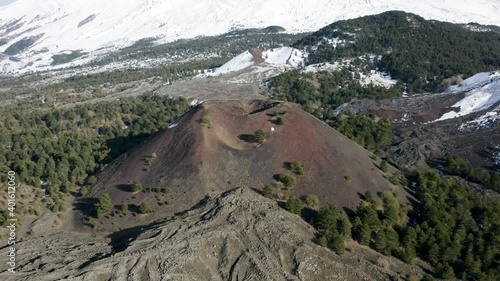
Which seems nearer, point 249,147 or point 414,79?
point 249,147

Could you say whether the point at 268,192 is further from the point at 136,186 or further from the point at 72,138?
the point at 72,138

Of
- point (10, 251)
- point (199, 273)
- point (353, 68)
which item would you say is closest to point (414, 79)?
point (353, 68)

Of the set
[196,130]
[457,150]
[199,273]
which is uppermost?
[196,130]

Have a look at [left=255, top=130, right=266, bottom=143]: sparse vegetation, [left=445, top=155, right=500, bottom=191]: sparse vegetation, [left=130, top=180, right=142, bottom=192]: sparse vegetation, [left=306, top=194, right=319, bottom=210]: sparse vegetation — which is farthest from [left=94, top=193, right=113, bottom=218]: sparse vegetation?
[left=445, top=155, right=500, bottom=191]: sparse vegetation

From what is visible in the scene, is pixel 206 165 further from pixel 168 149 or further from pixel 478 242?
pixel 478 242

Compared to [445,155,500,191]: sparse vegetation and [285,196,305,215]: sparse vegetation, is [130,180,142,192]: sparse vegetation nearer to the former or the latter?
[285,196,305,215]: sparse vegetation

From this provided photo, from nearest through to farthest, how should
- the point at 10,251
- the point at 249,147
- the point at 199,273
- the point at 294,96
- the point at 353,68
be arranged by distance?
the point at 199,273, the point at 10,251, the point at 249,147, the point at 294,96, the point at 353,68

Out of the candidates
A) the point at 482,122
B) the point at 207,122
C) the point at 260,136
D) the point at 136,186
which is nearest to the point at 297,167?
the point at 260,136
